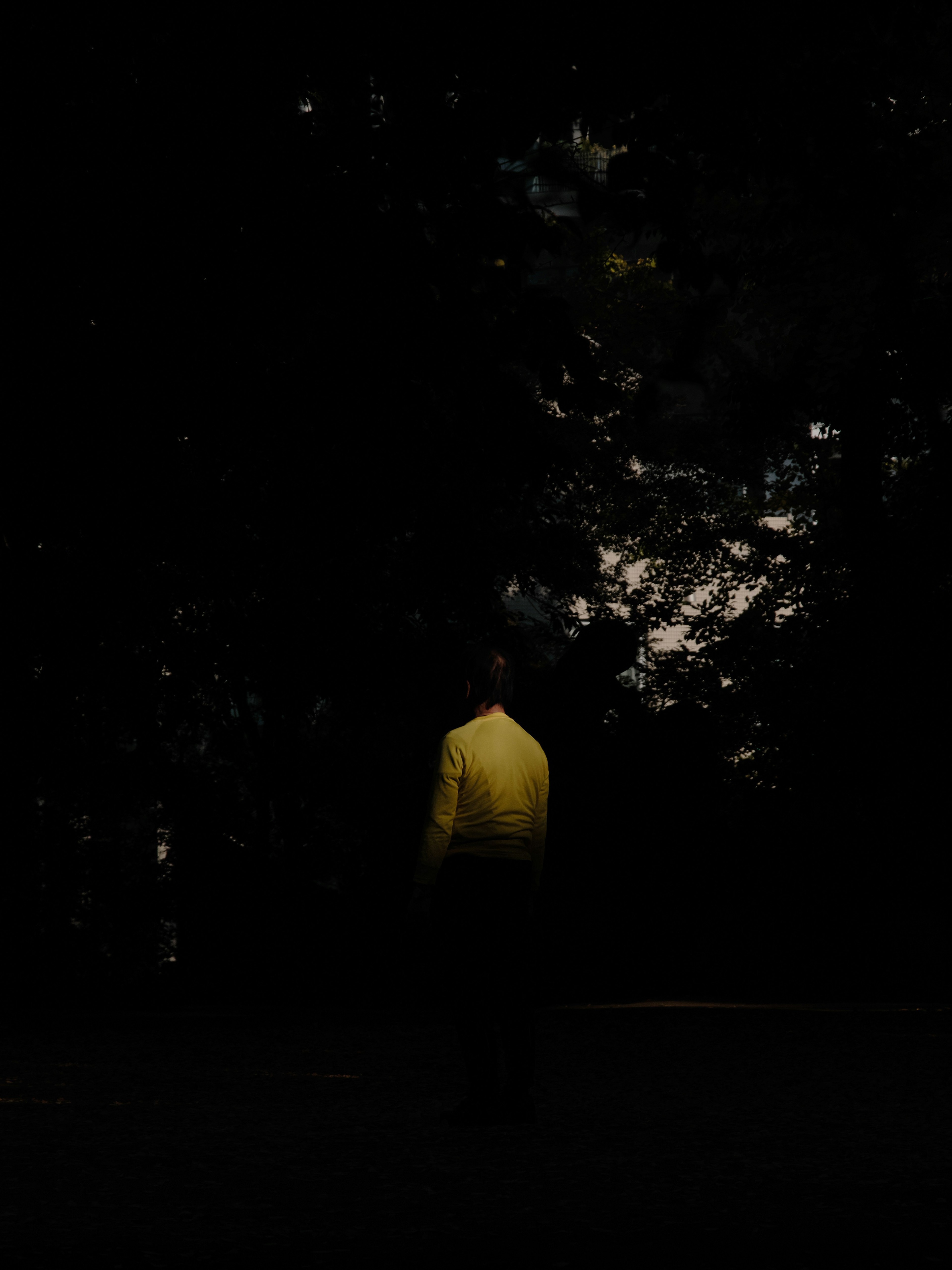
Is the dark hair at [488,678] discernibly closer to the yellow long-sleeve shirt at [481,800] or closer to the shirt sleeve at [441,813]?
the yellow long-sleeve shirt at [481,800]

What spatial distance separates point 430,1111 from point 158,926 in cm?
858

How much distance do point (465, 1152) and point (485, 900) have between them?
1.00 meters

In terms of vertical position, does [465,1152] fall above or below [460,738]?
below

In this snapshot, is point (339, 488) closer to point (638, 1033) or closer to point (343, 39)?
point (343, 39)

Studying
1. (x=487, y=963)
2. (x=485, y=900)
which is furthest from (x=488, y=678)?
(x=487, y=963)

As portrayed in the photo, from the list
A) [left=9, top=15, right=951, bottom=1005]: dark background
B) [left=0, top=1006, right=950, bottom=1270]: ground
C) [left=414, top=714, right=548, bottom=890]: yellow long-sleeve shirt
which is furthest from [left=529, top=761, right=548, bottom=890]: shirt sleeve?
[left=9, top=15, right=951, bottom=1005]: dark background

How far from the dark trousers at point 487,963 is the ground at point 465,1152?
277 millimetres

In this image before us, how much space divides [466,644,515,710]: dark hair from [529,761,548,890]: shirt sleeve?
0.32 m

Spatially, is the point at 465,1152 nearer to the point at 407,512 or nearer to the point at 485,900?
the point at 485,900

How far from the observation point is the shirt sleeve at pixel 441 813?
655 cm

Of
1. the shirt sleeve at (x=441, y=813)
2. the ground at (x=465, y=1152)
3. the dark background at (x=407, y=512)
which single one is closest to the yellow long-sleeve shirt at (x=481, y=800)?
the shirt sleeve at (x=441, y=813)

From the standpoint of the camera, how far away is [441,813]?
6.62m

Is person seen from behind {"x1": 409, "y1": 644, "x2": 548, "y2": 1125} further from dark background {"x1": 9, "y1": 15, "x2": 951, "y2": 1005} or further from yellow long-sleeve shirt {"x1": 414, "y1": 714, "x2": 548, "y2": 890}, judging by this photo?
dark background {"x1": 9, "y1": 15, "x2": 951, "y2": 1005}

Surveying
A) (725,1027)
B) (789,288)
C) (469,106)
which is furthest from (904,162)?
(789,288)
